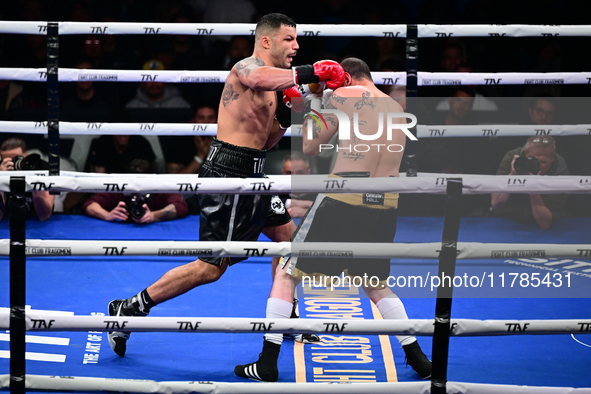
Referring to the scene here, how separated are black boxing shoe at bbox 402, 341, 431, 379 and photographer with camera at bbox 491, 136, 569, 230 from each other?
2.28 m

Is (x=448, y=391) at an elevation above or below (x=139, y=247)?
below

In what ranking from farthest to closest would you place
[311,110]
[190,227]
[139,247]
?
[190,227]
[311,110]
[139,247]

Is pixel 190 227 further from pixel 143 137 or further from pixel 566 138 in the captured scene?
pixel 566 138

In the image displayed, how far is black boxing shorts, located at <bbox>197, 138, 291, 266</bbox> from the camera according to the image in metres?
2.65

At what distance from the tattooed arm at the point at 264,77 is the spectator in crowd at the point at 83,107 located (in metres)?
2.83

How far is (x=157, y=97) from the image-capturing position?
17.2 ft

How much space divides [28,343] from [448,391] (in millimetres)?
1817

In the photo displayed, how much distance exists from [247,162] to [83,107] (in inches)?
116

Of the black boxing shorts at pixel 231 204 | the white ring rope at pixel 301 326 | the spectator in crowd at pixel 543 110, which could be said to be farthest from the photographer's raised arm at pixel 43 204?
the spectator in crowd at pixel 543 110

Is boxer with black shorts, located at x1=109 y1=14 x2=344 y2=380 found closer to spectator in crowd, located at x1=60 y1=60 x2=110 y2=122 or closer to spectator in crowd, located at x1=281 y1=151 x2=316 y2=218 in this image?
spectator in crowd, located at x1=281 y1=151 x2=316 y2=218

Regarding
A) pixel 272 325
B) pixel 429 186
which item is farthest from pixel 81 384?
pixel 429 186

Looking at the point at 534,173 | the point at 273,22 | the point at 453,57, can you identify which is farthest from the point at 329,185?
the point at 453,57

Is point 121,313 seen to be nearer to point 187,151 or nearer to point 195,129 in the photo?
point 195,129

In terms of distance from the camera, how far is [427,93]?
5539 millimetres
